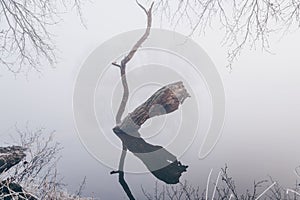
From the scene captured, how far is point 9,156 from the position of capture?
2.59m

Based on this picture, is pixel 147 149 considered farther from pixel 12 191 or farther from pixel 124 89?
pixel 12 191

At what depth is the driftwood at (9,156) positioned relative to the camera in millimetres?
2455

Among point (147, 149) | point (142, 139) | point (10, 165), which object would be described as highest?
point (142, 139)

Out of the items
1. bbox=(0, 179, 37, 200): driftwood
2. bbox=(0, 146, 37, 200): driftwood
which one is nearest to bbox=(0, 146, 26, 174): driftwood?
bbox=(0, 146, 37, 200): driftwood

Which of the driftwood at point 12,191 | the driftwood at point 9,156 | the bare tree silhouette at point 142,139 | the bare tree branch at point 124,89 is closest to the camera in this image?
the driftwood at point 12,191

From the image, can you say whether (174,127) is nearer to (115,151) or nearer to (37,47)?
(115,151)

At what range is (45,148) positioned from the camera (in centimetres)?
411

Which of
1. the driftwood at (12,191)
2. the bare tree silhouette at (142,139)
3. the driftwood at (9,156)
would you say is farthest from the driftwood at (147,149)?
the driftwood at (12,191)

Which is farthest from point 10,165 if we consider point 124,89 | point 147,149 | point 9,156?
point 147,149

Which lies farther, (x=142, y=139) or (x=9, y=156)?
(x=142, y=139)

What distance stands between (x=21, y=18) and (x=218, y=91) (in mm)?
1980

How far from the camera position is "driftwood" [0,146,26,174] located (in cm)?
246

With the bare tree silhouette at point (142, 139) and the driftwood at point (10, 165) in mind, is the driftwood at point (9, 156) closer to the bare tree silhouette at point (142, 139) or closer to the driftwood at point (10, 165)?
the driftwood at point (10, 165)

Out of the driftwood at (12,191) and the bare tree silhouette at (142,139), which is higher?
the bare tree silhouette at (142,139)
